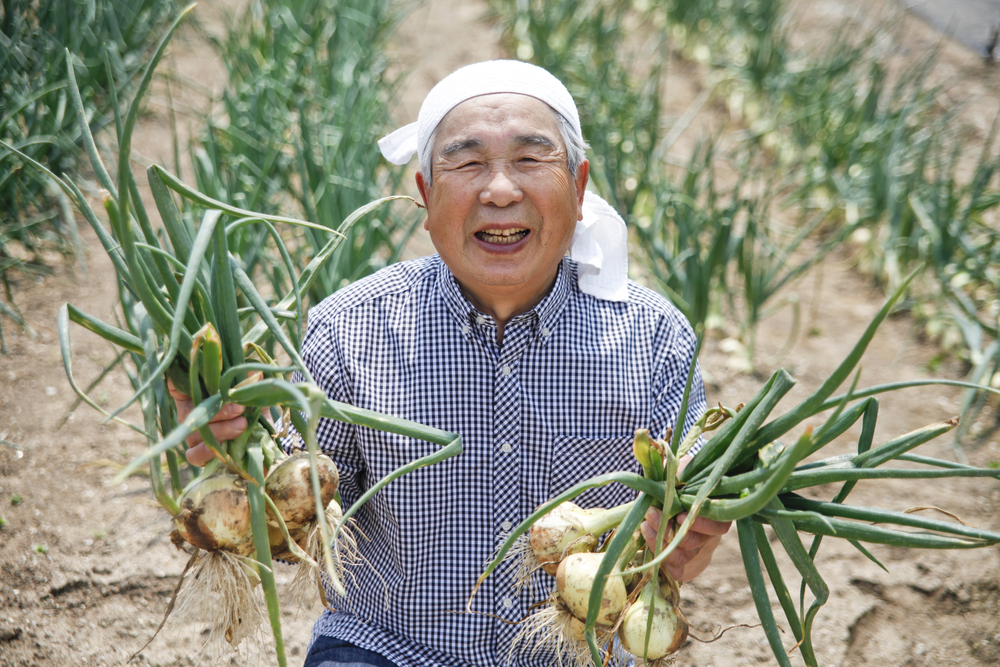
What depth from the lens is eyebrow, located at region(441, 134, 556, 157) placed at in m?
1.39

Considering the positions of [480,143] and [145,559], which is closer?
[480,143]

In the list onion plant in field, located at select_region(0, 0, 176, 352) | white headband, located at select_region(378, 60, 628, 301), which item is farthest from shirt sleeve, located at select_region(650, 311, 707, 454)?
onion plant in field, located at select_region(0, 0, 176, 352)

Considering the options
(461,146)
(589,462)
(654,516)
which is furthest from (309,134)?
(654,516)

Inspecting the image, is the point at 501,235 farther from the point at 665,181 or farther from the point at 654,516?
the point at 665,181

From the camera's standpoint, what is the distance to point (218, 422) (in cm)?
109

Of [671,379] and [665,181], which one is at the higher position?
[665,181]

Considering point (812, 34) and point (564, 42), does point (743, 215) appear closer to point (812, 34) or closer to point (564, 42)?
point (564, 42)

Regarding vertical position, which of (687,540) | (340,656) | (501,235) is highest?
(501,235)

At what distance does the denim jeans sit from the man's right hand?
51 centimetres

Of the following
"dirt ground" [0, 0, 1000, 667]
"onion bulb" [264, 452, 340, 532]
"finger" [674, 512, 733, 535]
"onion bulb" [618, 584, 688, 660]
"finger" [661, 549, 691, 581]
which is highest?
"onion bulb" [264, 452, 340, 532]

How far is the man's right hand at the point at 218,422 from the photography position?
3.57 ft

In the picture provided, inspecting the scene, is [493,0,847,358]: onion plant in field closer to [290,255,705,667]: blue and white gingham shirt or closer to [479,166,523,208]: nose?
[290,255,705,667]: blue and white gingham shirt

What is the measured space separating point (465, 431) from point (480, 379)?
0.33 ft

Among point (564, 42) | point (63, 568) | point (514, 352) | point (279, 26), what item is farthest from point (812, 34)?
point (63, 568)
